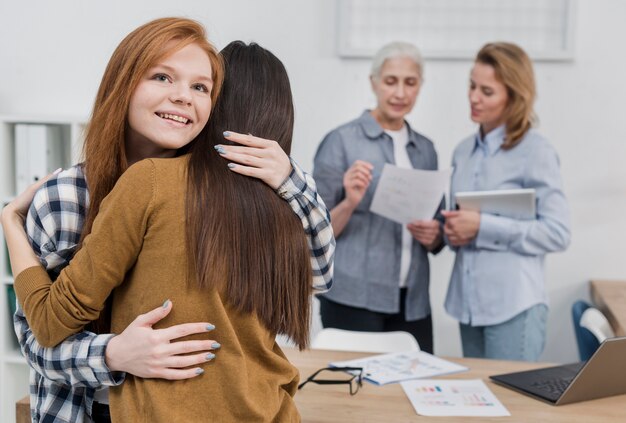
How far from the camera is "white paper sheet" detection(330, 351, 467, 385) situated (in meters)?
1.99

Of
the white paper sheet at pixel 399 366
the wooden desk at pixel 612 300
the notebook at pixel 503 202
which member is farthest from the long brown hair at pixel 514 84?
the white paper sheet at pixel 399 366

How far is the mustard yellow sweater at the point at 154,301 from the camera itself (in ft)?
3.81

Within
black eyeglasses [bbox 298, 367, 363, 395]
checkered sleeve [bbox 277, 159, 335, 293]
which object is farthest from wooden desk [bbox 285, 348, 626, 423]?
checkered sleeve [bbox 277, 159, 335, 293]

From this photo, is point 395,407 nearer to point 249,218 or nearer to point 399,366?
point 399,366

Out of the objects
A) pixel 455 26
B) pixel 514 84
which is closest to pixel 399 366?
pixel 514 84

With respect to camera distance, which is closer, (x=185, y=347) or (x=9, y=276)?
(x=185, y=347)

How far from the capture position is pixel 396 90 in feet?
9.77

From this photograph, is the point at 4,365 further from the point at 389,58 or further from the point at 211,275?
the point at 211,275

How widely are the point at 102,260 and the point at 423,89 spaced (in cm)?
279

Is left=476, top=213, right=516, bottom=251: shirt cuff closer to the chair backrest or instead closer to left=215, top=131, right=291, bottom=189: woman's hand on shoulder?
the chair backrest

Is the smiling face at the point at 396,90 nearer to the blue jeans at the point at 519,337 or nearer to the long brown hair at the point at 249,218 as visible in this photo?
the blue jeans at the point at 519,337

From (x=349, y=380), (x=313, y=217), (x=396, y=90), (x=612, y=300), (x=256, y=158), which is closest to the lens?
(x=256, y=158)

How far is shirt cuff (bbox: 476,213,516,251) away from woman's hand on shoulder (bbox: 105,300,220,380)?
5.74 feet

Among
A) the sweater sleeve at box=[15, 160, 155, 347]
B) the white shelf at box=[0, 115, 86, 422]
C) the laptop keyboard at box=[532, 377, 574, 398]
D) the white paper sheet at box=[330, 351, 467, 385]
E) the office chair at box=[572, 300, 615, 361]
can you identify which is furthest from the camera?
the white shelf at box=[0, 115, 86, 422]
